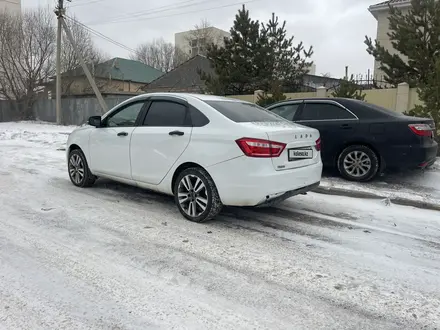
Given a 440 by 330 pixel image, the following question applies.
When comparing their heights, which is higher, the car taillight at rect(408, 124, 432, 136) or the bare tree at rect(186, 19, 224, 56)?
the bare tree at rect(186, 19, 224, 56)

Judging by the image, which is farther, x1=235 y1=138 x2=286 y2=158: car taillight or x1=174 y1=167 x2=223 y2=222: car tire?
x1=174 y1=167 x2=223 y2=222: car tire

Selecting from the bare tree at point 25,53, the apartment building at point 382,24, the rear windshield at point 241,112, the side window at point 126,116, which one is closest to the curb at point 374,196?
the rear windshield at point 241,112

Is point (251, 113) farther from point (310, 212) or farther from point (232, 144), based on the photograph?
point (310, 212)

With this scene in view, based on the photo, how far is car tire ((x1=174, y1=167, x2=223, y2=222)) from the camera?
14.0 ft

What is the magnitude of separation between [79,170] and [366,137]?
5.09 metres

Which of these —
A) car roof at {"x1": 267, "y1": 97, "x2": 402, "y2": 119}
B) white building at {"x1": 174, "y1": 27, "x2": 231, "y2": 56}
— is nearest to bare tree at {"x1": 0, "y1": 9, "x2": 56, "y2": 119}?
white building at {"x1": 174, "y1": 27, "x2": 231, "y2": 56}

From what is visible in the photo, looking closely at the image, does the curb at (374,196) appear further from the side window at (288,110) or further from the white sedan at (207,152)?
the side window at (288,110)

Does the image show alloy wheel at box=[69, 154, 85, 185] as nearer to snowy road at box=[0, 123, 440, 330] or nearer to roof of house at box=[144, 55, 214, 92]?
snowy road at box=[0, 123, 440, 330]

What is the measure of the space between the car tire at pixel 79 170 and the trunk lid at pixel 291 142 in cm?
320

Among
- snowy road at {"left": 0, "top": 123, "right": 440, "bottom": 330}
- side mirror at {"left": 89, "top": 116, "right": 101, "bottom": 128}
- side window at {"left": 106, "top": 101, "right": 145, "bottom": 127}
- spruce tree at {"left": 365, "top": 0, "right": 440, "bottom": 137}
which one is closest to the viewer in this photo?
snowy road at {"left": 0, "top": 123, "right": 440, "bottom": 330}

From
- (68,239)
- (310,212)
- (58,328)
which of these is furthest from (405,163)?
(58,328)

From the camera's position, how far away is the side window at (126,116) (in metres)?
5.26

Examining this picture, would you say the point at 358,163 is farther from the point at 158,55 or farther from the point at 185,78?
the point at 158,55

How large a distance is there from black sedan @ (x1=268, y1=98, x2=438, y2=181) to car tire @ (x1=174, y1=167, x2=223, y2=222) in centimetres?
332
